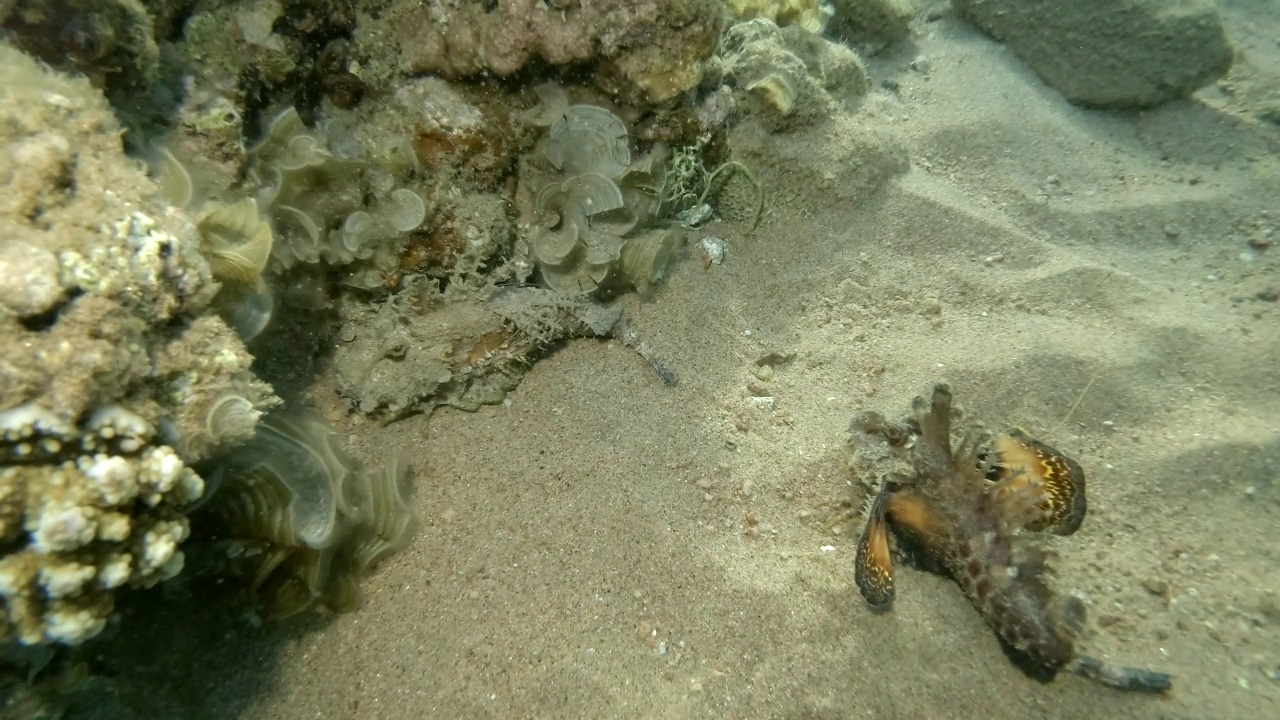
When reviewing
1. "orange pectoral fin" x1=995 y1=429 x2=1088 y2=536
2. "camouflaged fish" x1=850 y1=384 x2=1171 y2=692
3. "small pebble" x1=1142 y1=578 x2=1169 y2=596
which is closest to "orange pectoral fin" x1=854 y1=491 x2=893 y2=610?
"camouflaged fish" x1=850 y1=384 x2=1171 y2=692

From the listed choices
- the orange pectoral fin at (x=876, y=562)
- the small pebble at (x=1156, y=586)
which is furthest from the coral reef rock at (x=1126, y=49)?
the orange pectoral fin at (x=876, y=562)

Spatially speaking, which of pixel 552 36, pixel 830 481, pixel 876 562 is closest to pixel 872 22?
pixel 552 36

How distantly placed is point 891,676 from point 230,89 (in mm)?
3883

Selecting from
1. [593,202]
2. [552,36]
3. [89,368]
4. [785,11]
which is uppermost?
[785,11]

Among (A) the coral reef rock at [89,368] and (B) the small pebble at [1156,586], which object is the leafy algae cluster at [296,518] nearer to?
(A) the coral reef rock at [89,368]

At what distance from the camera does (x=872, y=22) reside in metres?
5.65

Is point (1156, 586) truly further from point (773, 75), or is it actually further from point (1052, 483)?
point (773, 75)

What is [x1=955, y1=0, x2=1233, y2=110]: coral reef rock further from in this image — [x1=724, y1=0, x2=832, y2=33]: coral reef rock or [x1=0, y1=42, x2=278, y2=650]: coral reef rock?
[x1=0, y1=42, x2=278, y2=650]: coral reef rock

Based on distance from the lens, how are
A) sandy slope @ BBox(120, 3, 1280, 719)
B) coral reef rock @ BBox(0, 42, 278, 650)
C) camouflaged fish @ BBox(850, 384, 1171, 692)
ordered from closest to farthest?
coral reef rock @ BBox(0, 42, 278, 650) < camouflaged fish @ BBox(850, 384, 1171, 692) < sandy slope @ BBox(120, 3, 1280, 719)

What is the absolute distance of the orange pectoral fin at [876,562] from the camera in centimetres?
255

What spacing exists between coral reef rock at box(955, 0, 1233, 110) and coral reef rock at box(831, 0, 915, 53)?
1.25 meters

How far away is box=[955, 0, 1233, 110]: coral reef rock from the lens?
519 centimetres

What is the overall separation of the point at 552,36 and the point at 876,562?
2.92 m

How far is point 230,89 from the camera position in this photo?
277 centimetres
